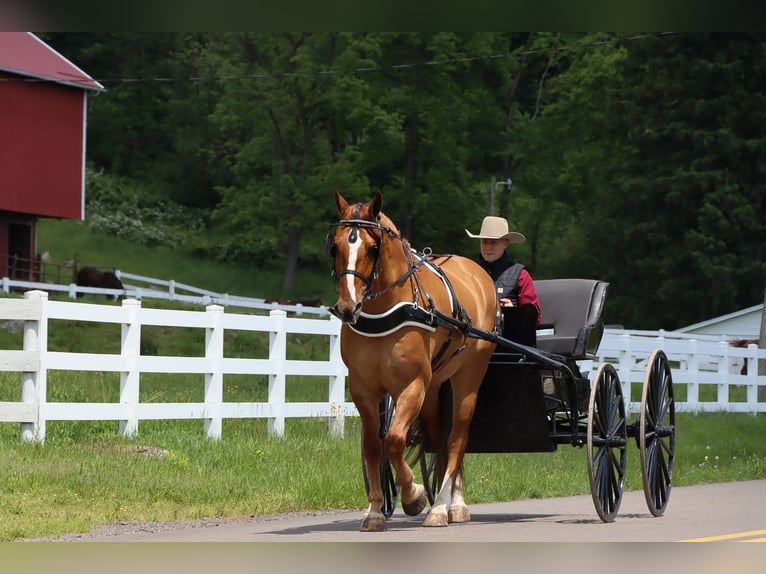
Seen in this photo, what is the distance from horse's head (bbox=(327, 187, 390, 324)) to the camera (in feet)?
27.6

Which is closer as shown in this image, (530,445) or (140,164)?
(530,445)

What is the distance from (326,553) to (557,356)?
4680mm

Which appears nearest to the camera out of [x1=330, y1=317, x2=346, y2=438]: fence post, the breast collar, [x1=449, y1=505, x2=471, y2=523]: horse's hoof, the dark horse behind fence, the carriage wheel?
the breast collar

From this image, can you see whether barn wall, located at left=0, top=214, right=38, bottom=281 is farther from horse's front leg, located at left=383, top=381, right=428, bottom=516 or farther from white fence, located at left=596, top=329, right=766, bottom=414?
horse's front leg, located at left=383, top=381, right=428, bottom=516

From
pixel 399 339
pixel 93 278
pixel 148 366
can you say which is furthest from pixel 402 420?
pixel 93 278

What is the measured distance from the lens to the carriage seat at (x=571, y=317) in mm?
11141

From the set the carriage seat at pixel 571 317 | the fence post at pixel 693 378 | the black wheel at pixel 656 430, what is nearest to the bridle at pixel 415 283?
the carriage seat at pixel 571 317

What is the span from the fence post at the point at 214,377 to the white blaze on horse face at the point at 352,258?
6032 mm

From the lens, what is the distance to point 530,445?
1064cm

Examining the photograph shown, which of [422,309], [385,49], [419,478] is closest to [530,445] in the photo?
[422,309]

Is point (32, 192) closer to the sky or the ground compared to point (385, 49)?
closer to the ground

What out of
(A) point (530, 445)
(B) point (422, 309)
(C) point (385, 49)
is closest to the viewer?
(B) point (422, 309)

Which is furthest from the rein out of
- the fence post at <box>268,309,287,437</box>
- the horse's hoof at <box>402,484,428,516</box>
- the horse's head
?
the fence post at <box>268,309,287,437</box>

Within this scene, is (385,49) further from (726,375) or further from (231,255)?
(726,375)
